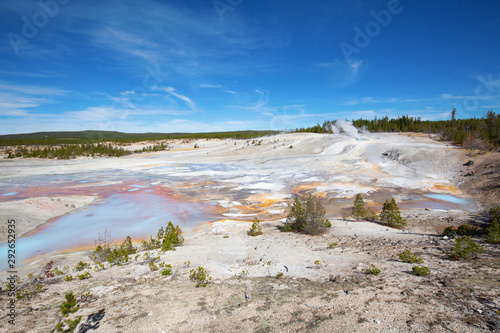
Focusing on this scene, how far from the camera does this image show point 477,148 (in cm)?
1881

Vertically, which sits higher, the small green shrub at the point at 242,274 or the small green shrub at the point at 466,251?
the small green shrub at the point at 466,251

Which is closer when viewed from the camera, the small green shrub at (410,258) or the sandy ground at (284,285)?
the sandy ground at (284,285)

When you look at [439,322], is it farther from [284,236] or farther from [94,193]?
[94,193]

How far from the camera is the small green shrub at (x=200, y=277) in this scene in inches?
186

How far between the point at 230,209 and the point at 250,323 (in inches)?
326

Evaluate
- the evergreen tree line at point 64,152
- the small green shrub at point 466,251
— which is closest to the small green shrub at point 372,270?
the small green shrub at point 466,251

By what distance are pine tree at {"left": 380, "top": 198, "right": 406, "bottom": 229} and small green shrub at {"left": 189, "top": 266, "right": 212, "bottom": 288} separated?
699 centimetres

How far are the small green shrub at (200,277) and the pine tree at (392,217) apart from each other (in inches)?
275

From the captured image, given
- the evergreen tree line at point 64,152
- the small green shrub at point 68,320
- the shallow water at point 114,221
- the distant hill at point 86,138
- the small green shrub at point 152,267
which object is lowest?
the shallow water at point 114,221

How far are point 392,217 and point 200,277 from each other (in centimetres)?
720

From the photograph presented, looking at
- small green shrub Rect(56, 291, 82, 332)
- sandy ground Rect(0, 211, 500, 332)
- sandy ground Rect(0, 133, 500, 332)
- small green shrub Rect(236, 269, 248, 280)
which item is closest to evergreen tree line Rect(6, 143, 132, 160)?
sandy ground Rect(0, 133, 500, 332)

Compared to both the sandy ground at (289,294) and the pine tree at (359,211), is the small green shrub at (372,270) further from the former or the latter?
the pine tree at (359,211)

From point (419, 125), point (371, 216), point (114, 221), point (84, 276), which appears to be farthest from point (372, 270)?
point (419, 125)

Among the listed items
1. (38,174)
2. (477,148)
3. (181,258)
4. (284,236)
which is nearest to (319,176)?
(284,236)
